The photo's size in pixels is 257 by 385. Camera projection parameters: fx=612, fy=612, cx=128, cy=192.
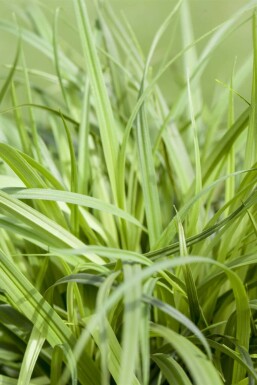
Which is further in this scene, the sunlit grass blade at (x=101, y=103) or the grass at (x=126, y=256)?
the sunlit grass blade at (x=101, y=103)

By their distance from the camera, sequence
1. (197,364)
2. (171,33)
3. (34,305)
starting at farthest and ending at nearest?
(171,33), (34,305), (197,364)

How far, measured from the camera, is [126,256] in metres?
0.44

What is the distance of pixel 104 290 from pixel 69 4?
3.44 ft

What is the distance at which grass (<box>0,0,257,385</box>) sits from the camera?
44 centimetres

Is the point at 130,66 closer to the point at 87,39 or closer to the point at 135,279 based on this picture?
the point at 87,39

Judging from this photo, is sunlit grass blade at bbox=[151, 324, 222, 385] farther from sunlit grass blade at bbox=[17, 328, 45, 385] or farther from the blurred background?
the blurred background

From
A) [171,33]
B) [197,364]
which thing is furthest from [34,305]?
[171,33]

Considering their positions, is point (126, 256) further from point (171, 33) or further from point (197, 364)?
point (171, 33)

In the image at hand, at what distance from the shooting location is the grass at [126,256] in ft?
1.45

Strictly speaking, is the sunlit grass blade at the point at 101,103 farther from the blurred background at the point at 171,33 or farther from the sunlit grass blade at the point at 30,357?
the blurred background at the point at 171,33

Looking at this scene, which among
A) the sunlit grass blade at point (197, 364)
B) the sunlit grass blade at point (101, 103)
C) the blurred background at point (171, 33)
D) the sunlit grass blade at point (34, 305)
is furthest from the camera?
the blurred background at point (171, 33)

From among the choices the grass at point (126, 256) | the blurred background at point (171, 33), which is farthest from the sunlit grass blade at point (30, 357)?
the blurred background at point (171, 33)

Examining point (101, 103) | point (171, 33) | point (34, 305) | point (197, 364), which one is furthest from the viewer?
point (171, 33)

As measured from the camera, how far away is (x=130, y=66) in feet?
2.86
